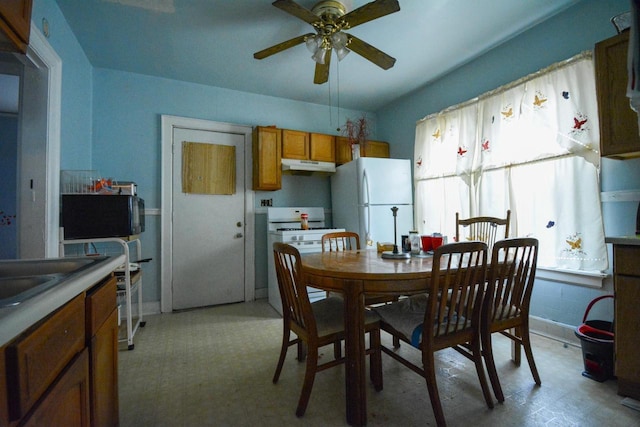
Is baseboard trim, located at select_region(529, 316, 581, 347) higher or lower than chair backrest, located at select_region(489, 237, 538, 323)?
lower

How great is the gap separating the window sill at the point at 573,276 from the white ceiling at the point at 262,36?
2.07 metres

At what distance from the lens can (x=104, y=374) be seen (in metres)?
1.03

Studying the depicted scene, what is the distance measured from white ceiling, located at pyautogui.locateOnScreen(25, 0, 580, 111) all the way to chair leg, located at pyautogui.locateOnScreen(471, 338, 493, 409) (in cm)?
240

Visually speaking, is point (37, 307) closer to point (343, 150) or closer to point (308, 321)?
point (308, 321)

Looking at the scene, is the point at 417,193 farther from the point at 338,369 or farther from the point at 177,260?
the point at 177,260

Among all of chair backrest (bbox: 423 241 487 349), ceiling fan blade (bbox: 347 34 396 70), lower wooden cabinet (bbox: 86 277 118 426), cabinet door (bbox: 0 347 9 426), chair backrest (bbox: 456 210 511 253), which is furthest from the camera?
chair backrest (bbox: 456 210 511 253)

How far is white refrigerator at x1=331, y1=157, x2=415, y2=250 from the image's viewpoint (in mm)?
3156

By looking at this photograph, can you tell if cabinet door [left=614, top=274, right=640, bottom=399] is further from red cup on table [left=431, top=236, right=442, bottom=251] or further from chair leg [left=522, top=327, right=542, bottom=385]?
red cup on table [left=431, top=236, right=442, bottom=251]

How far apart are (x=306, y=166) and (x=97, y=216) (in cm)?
219

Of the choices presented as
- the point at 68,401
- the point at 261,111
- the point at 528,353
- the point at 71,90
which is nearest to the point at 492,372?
the point at 528,353

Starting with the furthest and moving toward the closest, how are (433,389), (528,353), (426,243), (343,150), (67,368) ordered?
(343,150) < (426,243) < (528,353) < (433,389) < (67,368)

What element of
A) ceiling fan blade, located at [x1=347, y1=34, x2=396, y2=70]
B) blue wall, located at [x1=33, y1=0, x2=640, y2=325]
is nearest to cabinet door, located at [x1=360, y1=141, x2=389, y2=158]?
blue wall, located at [x1=33, y1=0, x2=640, y2=325]

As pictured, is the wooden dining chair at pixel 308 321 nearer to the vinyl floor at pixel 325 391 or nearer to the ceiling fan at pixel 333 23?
the vinyl floor at pixel 325 391

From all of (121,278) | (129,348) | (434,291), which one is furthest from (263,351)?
(434,291)
